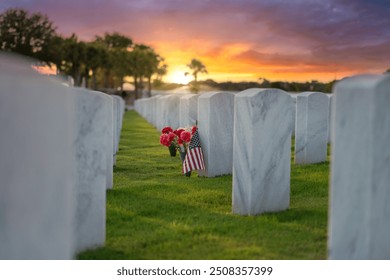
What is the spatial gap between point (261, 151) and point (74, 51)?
5621 cm

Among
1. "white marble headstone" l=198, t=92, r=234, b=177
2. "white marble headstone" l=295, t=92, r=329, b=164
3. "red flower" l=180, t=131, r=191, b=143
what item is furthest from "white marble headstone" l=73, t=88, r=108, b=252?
"white marble headstone" l=295, t=92, r=329, b=164

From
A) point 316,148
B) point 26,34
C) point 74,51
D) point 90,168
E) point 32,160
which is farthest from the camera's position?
point 74,51

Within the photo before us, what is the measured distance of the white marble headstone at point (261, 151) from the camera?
20.9 ft

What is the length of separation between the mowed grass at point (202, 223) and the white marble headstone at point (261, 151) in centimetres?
22

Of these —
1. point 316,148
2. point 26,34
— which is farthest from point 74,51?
point 316,148

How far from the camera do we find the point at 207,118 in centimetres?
912

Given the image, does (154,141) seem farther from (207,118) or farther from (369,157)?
(369,157)

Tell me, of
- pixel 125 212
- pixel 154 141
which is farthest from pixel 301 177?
pixel 154 141

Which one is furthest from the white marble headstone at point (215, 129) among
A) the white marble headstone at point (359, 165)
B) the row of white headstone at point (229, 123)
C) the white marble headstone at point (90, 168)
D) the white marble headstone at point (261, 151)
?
the white marble headstone at point (359, 165)

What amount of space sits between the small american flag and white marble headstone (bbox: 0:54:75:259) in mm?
5910

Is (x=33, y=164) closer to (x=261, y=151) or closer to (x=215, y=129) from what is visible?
(x=261, y=151)

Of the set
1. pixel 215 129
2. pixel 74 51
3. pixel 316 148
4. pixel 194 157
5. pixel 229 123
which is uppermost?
pixel 74 51

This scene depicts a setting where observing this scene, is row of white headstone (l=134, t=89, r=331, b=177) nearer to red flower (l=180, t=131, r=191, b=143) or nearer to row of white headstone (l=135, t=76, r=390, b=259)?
row of white headstone (l=135, t=76, r=390, b=259)

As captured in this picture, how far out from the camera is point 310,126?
36.2ft
